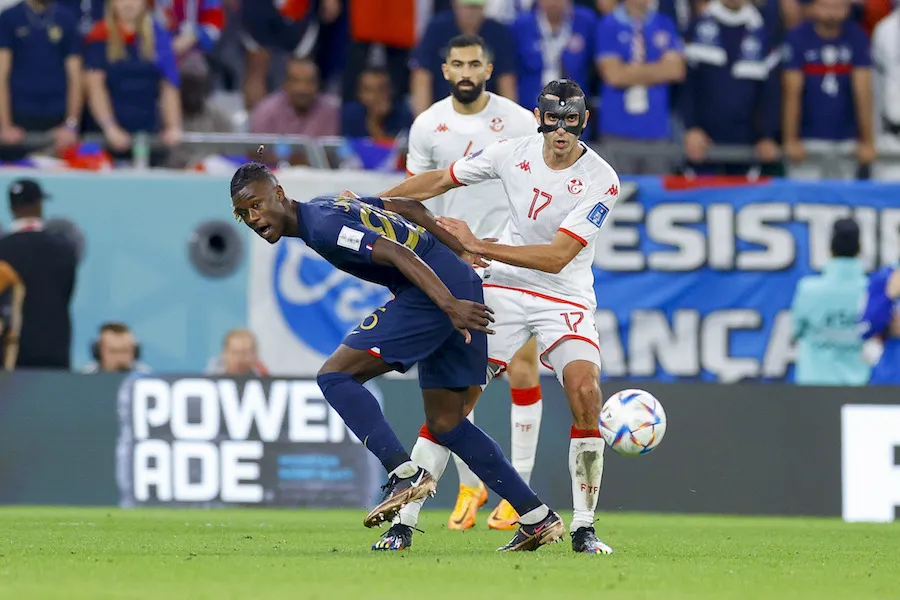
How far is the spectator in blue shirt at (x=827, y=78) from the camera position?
49.4 ft

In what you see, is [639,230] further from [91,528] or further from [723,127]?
[91,528]

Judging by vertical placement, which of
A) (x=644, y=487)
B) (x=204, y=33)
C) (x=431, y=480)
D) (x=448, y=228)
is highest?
(x=204, y=33)

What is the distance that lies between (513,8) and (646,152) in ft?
6.91

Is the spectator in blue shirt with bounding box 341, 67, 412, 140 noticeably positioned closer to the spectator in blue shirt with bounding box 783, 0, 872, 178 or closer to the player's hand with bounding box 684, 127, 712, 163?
the player's hand with bounding box 684, 127, 712, 163

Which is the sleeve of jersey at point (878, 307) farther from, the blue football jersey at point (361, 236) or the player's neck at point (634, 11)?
the blue football jersey at point (361, 236)

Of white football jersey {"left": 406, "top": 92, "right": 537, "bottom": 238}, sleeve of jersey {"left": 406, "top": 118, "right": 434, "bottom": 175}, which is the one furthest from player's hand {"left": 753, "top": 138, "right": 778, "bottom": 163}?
sleeve of jersey {"left": 406, "top": 118, "right": 434, "bottom": 175}

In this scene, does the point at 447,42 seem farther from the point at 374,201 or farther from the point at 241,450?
the point at 374,201

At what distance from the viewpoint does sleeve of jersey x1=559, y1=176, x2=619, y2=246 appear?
8281 millimetres

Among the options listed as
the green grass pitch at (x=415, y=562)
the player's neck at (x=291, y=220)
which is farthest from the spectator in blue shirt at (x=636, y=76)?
the player's neck at (x=291, y=220)

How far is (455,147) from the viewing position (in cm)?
997

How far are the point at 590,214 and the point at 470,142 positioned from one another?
6.10 ft

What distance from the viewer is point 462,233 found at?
8.15 meters

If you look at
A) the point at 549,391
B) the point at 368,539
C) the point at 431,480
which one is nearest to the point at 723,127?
the point at 549,391

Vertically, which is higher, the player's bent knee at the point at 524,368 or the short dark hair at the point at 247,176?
the short dark hair at the point at 247,176
